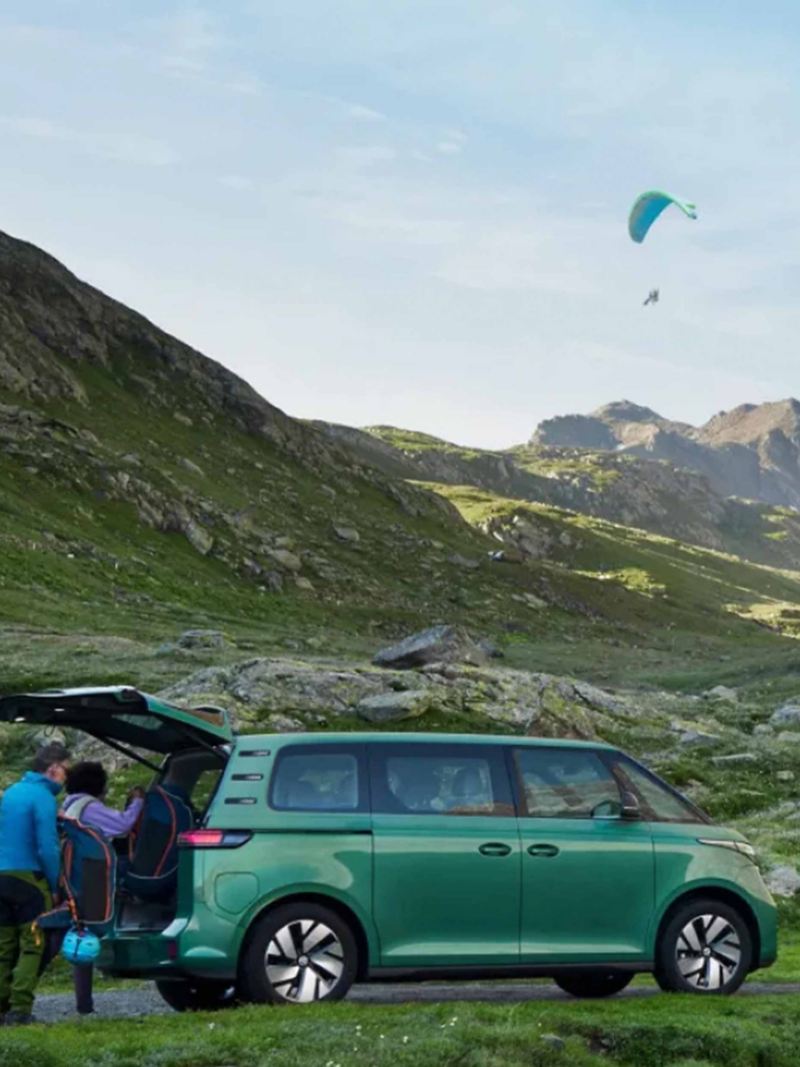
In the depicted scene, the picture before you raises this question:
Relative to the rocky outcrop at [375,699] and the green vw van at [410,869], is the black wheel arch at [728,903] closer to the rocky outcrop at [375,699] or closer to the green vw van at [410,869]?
the green vw van at [410,869]

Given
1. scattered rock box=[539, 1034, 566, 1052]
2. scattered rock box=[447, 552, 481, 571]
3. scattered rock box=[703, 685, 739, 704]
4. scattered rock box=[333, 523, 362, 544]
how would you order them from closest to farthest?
scattered rock box=[539, 1034, 566, 1052], scattered rock box=[703, 685, 739, 704], scattered rock box=[333, 523, 362, 544], scattered rock box=[447, 552, 481, 571]

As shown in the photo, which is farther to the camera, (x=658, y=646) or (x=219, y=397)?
(x=219, y=397)

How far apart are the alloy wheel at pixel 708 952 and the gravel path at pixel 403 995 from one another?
471mm

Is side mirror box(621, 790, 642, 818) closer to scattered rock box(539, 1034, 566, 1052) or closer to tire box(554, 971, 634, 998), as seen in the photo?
tire box(554, 971, 634, 998)

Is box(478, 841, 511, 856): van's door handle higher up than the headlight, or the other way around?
box(478, 841, 511, 856): van's door handle

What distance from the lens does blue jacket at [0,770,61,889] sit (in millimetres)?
12898

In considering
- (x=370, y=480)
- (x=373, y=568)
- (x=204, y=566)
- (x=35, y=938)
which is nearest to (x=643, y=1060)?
(x=35, y=938)

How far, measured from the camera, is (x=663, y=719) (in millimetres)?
47031

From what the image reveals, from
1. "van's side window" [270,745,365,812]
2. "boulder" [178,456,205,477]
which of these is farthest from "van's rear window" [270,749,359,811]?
"boulder" [178,456,205,477]

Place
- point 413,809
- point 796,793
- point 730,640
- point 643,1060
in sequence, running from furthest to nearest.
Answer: point 730,640
point 796,793
point 413,809
point 643,1060

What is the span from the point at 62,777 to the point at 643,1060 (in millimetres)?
6263

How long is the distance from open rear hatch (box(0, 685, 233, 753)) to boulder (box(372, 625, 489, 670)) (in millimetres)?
44990

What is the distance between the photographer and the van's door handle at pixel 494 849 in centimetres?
1341

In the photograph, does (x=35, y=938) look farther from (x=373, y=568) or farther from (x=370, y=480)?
(x=370, y=480)
